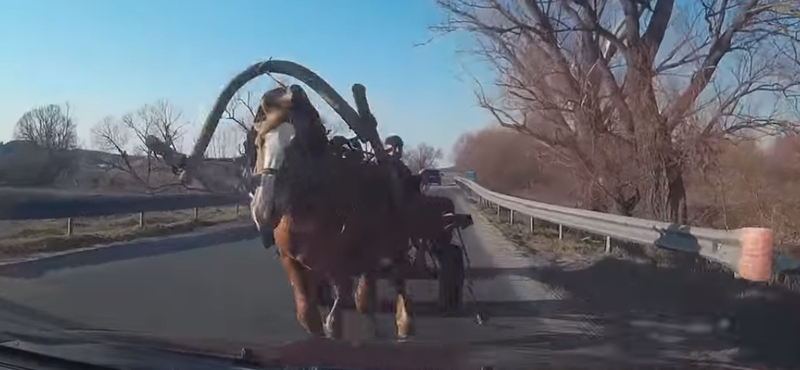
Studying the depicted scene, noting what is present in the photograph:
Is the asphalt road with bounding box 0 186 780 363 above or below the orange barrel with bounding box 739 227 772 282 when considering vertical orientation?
below

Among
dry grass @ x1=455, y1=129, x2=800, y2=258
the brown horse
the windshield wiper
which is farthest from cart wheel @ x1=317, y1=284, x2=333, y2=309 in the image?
the windshield wiper

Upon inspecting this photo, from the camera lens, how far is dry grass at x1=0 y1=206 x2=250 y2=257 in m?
4.92

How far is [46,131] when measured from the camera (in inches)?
151

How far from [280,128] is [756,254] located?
7.71 feet

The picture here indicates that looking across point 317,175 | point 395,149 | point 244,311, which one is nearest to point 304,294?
point 244,311

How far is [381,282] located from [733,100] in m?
2.37

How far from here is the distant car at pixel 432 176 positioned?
474 centimetres

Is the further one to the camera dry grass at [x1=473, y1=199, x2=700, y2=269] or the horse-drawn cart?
dry grass at [x1=473, y1=199, x2=700, y2=269]

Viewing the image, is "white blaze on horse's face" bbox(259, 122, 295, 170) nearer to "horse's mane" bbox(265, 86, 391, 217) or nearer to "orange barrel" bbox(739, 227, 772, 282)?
"horse's mane" bbox(265, 86, 391, 217)

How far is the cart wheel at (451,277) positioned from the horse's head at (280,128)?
5.90 ft

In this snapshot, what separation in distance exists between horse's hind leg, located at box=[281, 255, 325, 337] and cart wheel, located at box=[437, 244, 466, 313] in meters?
1.04

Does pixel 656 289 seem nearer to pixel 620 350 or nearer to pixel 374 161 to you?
pixel 620 350

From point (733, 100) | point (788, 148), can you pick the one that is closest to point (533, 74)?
point (733, 100)

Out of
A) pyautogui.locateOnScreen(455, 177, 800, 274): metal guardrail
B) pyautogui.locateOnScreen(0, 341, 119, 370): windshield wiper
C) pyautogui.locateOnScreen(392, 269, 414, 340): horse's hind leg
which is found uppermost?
pyautogui.locateOnScreen(455, 177, 800, 274): metal guardrail
